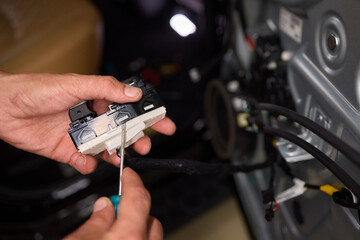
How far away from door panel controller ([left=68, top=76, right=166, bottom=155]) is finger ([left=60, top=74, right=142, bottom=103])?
0.07ft

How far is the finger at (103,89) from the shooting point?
729 mm

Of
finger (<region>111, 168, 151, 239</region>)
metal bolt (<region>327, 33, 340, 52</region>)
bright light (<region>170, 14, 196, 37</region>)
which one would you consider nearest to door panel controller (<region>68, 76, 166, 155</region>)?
finger (<region>111, 168, 151, 239</region>)

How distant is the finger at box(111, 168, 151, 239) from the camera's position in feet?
1.83

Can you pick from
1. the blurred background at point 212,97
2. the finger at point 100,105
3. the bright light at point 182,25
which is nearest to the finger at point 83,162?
the finger at point 100,105

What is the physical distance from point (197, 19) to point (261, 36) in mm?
1004

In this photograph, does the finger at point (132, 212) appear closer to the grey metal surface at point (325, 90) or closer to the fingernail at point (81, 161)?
the fingernail at point (81, 161)

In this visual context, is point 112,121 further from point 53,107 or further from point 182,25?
point 182,25

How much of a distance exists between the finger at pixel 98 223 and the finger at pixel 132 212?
0.09 feet

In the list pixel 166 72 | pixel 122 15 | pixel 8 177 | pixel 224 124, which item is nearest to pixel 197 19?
pixel 166 72

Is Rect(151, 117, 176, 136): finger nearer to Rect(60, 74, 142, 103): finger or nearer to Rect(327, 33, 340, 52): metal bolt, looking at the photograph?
Rect(60, 74, 142, 103): finger

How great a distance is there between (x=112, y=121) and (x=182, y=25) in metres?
1.31

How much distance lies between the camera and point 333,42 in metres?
0.66

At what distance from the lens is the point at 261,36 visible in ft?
3.01

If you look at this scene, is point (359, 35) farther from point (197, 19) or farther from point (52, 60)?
point (197, 19)
